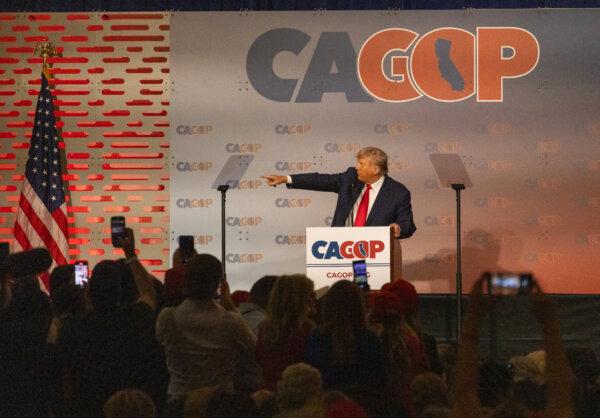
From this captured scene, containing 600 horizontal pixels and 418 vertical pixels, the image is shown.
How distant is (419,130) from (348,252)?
2941 mm

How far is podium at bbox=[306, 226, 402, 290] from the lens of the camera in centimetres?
594

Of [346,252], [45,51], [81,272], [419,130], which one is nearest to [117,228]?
[81,272]

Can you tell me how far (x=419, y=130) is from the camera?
28.3 feet

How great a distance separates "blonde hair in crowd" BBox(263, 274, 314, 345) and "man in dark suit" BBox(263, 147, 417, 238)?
2.91m

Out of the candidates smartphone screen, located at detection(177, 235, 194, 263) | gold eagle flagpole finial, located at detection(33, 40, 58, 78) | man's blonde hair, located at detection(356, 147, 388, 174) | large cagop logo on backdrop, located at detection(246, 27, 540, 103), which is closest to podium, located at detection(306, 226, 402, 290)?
smartphone screen, located at detection(177, 235, 194, 263)

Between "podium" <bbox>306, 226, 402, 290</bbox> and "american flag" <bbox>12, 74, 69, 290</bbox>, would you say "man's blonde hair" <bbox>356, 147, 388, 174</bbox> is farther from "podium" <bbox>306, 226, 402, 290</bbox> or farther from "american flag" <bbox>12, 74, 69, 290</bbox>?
"american flag" <bbox>12, 74, 69, 290</bbox>

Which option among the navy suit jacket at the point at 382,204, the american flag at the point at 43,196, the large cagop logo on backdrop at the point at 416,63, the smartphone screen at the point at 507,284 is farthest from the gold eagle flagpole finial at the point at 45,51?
the smartphone screen at the point at 507,284

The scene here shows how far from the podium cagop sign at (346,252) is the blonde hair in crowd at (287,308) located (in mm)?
2068

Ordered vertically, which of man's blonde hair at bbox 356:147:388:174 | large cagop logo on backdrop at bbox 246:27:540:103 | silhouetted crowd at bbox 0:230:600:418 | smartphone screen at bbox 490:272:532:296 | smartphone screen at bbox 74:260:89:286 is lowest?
silhouetted crowd at bbox 0:230:600:418

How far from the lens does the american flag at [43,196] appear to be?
8.40m

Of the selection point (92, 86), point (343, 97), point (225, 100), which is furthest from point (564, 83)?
point (92, 86)

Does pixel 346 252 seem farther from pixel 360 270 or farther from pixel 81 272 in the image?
pixel 81 272

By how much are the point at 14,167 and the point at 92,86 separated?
3.25ft

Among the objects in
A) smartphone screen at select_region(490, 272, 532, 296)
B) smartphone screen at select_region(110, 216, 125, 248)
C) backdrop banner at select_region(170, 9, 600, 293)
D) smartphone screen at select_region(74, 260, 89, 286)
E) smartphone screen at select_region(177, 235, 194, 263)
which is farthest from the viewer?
backdrop banner at select_region(170, 9, 600, 293)
